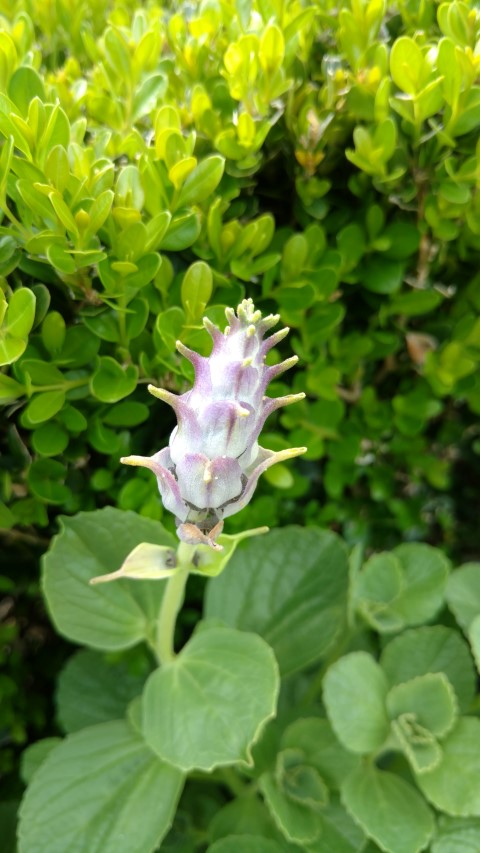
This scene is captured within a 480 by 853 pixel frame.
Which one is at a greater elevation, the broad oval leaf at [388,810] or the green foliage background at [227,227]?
the green foliage background at [227,227]

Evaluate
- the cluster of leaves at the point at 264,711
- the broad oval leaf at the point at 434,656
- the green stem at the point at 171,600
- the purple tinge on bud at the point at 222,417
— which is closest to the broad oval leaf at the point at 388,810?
the cluster of leaves at the point at 264,711

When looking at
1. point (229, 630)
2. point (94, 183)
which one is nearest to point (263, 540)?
point (229, 630)

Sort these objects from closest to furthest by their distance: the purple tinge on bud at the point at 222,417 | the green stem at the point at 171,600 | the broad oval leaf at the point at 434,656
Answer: the purple tinge on bud at the point at 222,417
the green stem at the point at 171,600
the broad oval leaf at the point at 434,656

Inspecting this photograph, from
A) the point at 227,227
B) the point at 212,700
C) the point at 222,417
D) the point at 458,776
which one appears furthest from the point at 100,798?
the point at 227,227

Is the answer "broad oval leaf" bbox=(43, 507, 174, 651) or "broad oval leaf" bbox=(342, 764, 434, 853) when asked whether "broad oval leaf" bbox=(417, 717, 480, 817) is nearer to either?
"broad oval leaf" bbox=(342, 764, 434, 853)

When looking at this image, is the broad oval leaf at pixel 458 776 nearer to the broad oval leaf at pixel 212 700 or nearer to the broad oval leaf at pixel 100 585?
the broad oval leaf at pixel 212 700

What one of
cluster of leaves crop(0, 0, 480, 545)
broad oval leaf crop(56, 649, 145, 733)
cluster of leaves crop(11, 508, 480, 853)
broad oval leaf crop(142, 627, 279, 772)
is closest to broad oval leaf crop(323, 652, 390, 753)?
cluster of leaves crop(11, 508, 480, 853)

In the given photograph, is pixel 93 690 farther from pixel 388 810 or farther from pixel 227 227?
pixel 227 227

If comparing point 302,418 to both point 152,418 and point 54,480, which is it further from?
point 54,480
